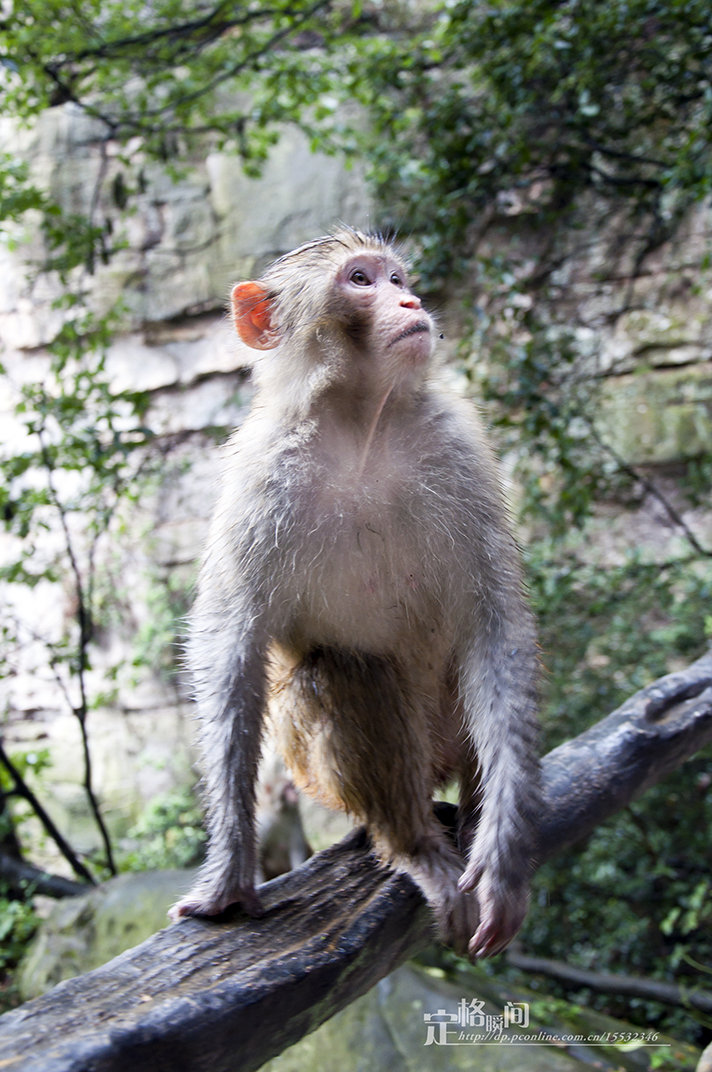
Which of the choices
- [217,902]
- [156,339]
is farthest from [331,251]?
[156,339]

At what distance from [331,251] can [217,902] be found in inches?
73.7

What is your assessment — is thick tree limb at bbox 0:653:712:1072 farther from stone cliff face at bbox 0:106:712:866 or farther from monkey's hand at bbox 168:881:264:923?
stone cliff face at bbox 0:106:712:866

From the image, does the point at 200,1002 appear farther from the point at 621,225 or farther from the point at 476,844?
the point at 621,225

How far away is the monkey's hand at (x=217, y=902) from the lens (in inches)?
79.7

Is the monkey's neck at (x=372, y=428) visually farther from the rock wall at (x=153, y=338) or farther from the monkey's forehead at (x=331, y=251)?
the rock wall at (x=153, y=338)

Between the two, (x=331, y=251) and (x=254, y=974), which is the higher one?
(x=331, y=251)

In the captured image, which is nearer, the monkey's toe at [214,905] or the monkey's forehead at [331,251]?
the monkey's toe at [214,905]

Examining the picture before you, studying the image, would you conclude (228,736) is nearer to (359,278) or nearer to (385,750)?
(385,750)

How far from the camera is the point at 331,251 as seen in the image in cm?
261

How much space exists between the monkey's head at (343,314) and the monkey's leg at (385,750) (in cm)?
82

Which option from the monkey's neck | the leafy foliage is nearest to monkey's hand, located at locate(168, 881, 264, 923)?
the monkey's neck

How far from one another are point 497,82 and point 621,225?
267 centimetres

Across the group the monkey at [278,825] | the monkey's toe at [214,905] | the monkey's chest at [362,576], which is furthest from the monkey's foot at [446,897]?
the monkey at [278,825]

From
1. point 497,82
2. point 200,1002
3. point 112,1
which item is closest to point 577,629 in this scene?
point 497,82
